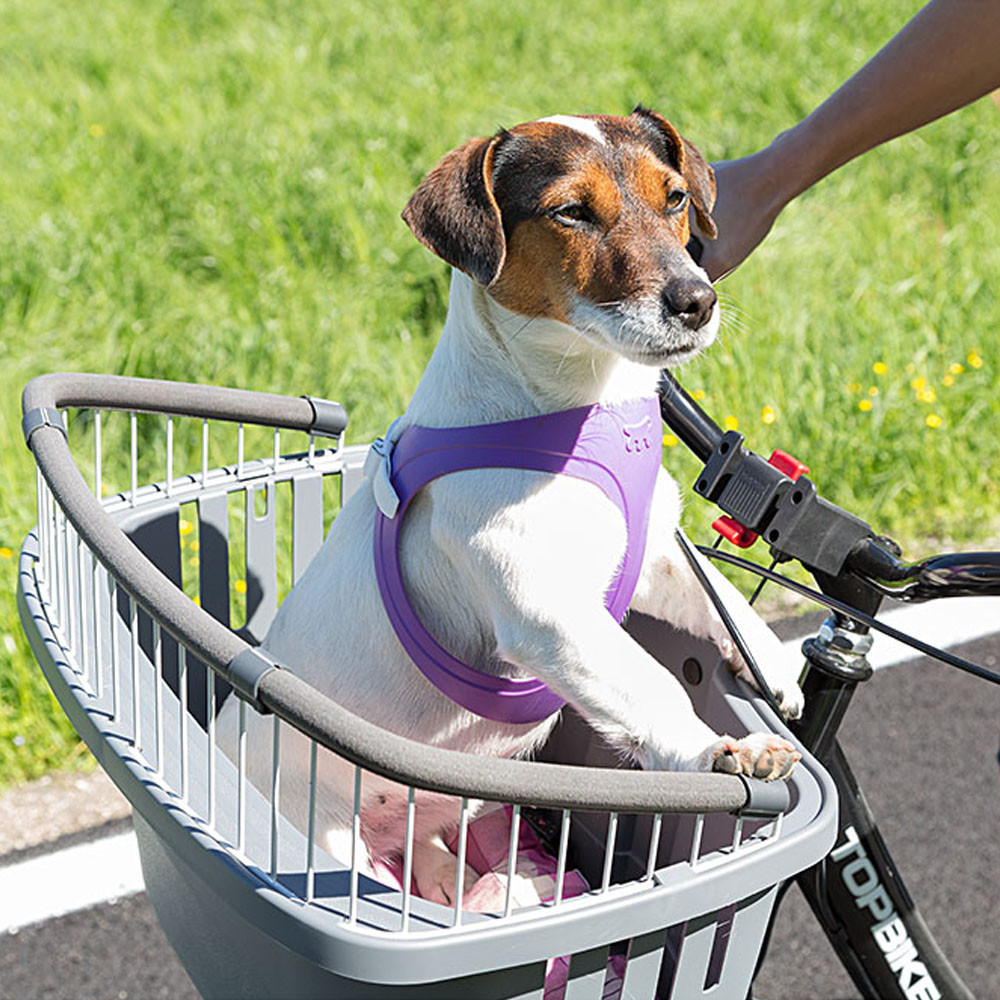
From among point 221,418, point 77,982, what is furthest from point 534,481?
point 77,982

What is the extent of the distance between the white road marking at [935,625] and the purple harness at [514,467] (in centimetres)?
183

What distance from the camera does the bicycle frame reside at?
152 centimetres

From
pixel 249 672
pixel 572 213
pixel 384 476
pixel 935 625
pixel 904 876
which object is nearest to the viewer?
pixel 249 672

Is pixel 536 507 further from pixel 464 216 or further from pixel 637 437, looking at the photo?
pixel 464 216

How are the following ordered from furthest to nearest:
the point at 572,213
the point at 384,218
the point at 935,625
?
1. the point at 384,218
2. the point at 935,625
3. the point at 572,213

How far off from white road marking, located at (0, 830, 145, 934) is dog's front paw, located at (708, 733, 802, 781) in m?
1.60

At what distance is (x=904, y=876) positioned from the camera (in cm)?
277

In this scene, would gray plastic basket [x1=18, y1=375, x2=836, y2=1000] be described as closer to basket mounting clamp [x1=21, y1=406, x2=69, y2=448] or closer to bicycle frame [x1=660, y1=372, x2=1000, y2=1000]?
basket mounting clamp [x1=21, y1=406, x2=69, y2=448]

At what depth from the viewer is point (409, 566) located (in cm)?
170

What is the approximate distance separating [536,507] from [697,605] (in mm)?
331

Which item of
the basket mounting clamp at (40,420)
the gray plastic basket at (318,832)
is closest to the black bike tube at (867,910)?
the gray plastic basket at (318,832)

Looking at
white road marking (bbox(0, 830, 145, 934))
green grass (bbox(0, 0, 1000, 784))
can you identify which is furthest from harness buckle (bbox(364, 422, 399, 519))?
green grass (bbox(0, 0, 1000, 784))

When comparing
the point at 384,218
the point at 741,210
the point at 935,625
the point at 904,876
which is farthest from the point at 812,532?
the point at 384,218

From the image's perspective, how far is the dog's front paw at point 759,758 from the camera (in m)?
1.31
